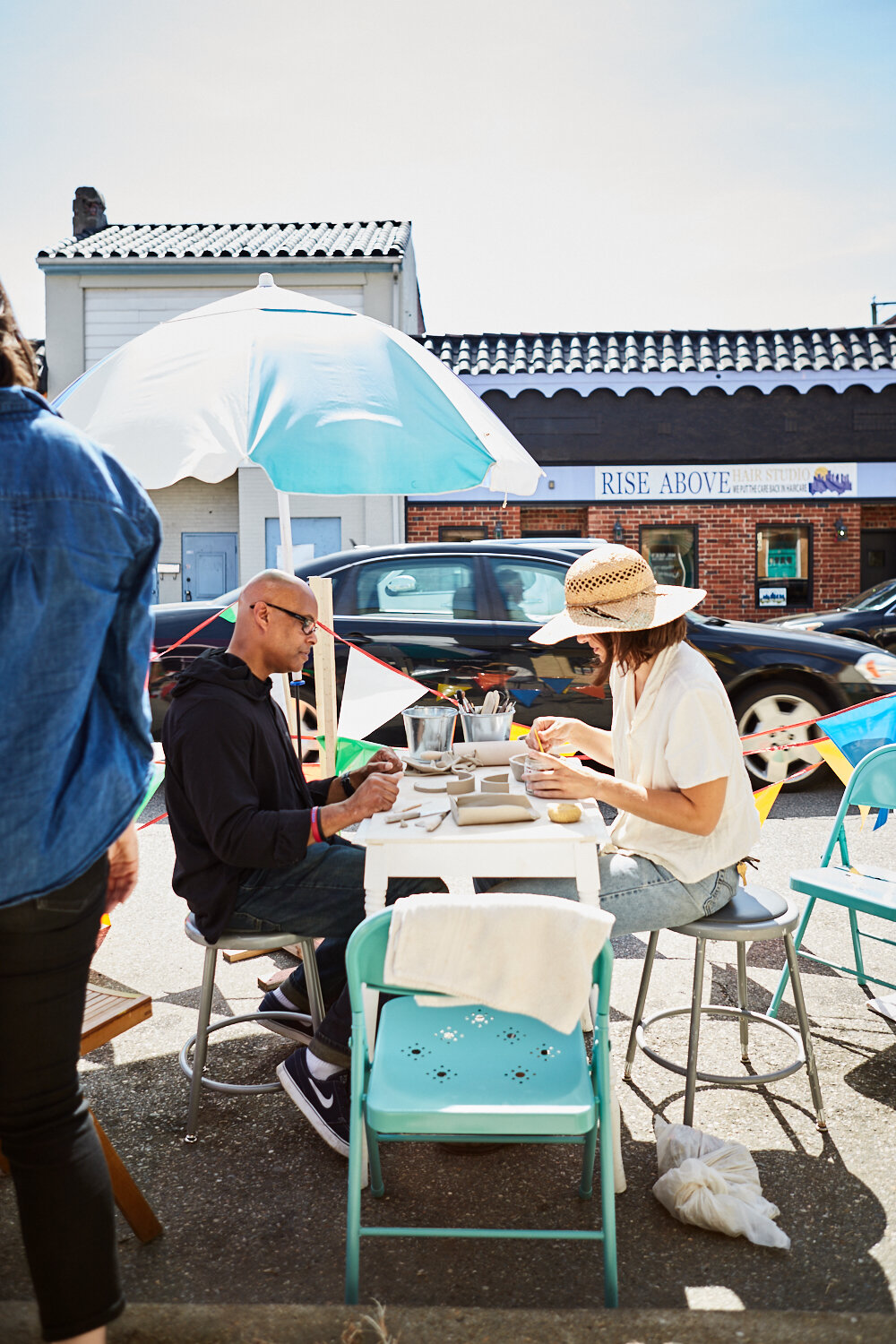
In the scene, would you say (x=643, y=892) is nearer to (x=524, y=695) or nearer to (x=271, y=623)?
(x=271, y=623)

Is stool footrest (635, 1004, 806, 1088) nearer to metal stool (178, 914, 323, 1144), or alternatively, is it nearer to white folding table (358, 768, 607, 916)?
white folding table (358, 768, 607, 916)

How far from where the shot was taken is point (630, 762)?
300 centimetres

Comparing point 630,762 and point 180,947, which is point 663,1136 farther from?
point 180,947

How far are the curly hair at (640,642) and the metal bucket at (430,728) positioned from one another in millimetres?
696

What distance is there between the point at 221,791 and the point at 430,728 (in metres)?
0.97

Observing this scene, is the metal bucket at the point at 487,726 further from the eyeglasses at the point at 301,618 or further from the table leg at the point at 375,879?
the table leg at the point at 375,879

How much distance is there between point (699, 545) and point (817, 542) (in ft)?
5.94

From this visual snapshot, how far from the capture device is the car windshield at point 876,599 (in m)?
10.3

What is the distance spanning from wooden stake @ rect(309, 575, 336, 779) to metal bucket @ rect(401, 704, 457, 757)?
2.50 ft

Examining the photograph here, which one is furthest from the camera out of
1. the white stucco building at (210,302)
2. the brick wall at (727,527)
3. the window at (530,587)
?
the white stucco building at (210,302)

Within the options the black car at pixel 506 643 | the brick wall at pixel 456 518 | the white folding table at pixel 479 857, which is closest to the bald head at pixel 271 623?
the white folding table at pixel 479 857

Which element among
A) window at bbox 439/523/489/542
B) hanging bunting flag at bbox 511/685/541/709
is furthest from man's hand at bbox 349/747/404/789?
window at bbox 439/523/489/542

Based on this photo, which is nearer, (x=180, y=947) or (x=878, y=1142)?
(x=878, y=1142)

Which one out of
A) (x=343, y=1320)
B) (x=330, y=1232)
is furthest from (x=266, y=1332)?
(x=330, y=1232)
